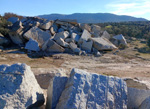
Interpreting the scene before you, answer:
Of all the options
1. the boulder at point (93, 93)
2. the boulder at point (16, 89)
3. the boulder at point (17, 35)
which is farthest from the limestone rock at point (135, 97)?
the boulder at point (17, 35)

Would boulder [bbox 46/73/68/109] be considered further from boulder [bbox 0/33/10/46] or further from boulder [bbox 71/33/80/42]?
boulder [bbox 0/33/10/46]

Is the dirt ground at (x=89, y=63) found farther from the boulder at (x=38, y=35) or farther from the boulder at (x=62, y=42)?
the boulder at (x=38, y=35)

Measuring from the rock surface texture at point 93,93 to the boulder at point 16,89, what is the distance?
1.88ft

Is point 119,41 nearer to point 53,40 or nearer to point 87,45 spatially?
point 87,45

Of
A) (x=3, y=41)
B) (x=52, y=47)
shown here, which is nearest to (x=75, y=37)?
(x=52, y=47)

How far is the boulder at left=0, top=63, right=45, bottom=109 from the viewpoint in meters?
2.48

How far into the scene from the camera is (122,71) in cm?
757

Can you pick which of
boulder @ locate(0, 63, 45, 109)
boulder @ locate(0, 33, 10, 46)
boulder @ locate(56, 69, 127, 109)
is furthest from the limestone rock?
boulder @ locate(0, 33, 10, 46)

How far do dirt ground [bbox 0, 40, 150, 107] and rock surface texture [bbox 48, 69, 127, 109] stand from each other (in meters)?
4.01

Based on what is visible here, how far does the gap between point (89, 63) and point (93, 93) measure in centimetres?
579

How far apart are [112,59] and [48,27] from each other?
227 inches

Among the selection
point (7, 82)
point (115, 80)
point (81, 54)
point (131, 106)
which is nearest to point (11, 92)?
point (7, 82)

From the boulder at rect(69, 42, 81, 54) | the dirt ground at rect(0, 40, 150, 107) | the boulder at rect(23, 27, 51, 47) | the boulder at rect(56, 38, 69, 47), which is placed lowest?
the dirt ground at rect(0, 40, 150, 107)

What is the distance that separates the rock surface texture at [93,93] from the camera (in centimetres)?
262
